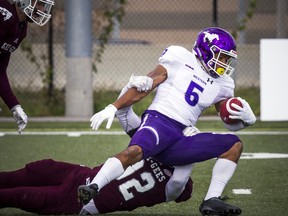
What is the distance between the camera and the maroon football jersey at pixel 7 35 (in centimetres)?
721

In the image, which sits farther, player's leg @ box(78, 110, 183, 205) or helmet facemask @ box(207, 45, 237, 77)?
helmet facemask @ box(207, 45, 237, 77)

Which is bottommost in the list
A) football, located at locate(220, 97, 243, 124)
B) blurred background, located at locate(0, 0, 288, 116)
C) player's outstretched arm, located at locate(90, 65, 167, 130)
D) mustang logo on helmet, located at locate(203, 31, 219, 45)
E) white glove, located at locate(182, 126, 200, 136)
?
blurred background, located at locate(0, 0, 288, 116)

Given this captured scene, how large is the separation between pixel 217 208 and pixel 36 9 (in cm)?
233

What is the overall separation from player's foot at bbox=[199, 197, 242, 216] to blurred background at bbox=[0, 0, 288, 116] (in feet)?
24.6

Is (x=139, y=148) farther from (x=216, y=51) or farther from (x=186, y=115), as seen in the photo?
(x=216, y=51)

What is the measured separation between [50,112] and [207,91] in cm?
728

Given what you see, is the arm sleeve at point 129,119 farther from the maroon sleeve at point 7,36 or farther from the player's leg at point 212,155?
the maroon sleeve at point 7,36

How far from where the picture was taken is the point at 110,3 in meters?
14.1

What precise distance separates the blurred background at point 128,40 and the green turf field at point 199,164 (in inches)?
66.5

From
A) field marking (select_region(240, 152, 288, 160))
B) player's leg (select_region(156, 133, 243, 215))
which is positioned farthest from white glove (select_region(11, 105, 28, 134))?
field marking (select_region(240, 152, 288, 160))

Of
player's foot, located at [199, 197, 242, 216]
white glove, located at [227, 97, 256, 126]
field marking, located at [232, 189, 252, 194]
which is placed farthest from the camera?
field marking, located at [232, 189, 252, 194]

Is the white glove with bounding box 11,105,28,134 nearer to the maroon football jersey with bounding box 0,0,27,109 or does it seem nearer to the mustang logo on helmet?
the maroon football jersey with bounding box 0,0,27,109

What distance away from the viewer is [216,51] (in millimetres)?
6461

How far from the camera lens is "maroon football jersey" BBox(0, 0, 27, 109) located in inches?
284
